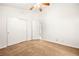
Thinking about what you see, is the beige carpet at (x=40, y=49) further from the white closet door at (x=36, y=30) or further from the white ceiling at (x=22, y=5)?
the white ceiling at (x=22, y=5)

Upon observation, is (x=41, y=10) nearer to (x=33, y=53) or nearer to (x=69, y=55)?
(x=33, y=53)

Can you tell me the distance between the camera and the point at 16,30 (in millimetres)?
2033

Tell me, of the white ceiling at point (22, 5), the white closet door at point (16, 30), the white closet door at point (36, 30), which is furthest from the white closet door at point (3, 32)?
the white closet door at point (36, 30)

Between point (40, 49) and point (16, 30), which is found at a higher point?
point (16, 30)

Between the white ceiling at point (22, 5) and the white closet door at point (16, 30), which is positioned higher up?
the white ceiling at point (22, 5)

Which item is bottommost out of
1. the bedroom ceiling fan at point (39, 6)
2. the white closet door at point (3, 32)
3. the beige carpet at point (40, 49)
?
the beige carpet at point (40, 49)

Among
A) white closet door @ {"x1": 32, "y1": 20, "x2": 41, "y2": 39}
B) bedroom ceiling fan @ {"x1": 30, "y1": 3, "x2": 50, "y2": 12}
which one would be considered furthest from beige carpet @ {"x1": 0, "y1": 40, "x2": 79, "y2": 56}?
bedroom ceiling fan @ {"x1": 30, "y1": 3, "x2": 50, "y2": 12}

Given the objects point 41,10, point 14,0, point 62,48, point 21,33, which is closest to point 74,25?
point 62,48

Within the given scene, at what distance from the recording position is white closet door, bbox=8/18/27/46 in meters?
2.01

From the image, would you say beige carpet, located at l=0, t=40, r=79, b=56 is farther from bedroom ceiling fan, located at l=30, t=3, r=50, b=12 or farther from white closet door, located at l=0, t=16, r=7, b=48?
bedroom ceiling fan, located at l=30, t=3, r=50, b=12

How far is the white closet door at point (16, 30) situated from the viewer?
2012mm

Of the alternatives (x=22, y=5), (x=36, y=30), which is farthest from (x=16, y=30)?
(x=22, y=5)

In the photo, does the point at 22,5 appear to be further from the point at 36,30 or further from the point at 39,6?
the point at 36,30

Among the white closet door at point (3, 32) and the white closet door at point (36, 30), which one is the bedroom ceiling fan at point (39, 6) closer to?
the white closet door at point (36, 30)
